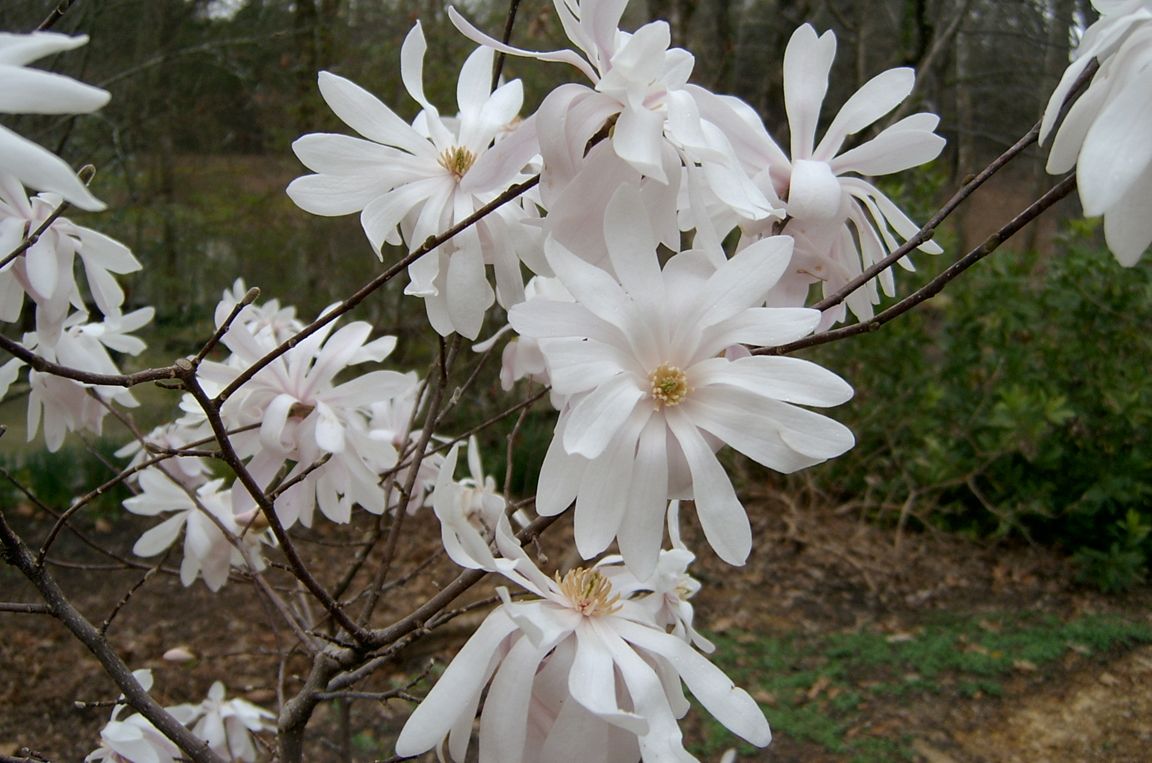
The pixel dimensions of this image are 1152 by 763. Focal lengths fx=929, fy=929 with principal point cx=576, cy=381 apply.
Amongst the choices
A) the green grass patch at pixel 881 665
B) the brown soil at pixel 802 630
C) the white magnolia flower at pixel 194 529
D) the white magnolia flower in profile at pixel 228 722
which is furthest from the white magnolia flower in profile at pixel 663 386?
the green grass patch at pixel 881 665

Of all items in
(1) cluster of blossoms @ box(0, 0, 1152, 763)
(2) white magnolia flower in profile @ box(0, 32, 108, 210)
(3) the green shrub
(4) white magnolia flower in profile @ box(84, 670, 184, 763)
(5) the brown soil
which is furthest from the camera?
(3) the green shrub

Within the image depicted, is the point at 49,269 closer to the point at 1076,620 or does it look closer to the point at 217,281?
the point at 1076,620

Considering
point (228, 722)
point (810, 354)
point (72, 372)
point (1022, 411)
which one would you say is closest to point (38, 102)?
point (72, 372)

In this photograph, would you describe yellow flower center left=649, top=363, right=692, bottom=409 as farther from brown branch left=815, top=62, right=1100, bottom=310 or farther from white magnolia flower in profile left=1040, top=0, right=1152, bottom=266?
white magnolia flower in profile left=1040, top=0, right=1152, bottom=266

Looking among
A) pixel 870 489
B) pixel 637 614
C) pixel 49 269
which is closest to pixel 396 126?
pixel 49 269

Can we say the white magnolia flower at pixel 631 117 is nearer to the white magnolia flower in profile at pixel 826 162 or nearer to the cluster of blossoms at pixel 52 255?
the white magnolia flower in profile at pixel 826 162

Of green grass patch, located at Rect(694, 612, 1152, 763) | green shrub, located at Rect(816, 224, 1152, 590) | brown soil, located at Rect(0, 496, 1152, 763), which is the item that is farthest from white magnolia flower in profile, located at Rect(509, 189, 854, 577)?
green shrub, located at Rect(816, 224, 1152, 590)

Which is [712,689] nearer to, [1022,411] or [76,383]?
[76,383]
